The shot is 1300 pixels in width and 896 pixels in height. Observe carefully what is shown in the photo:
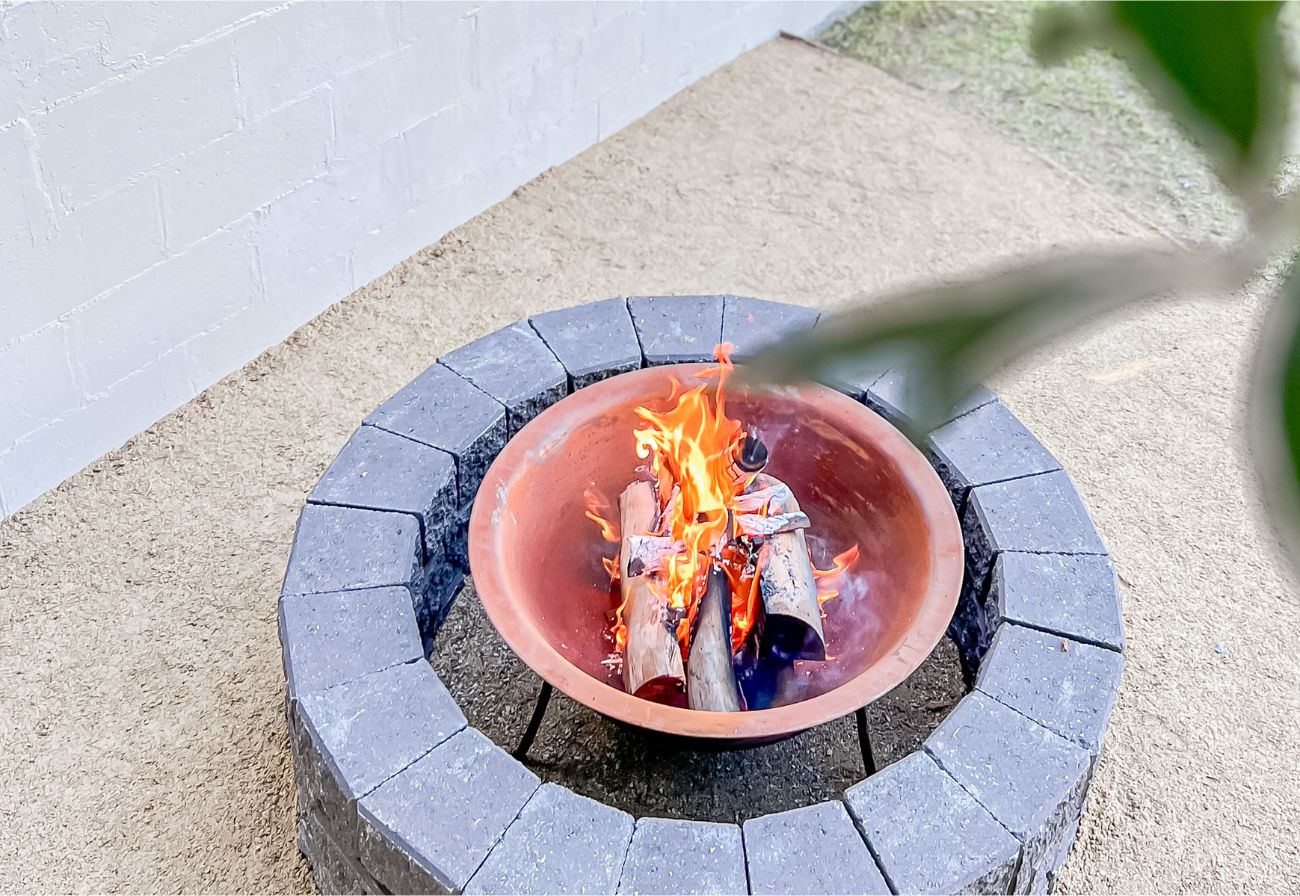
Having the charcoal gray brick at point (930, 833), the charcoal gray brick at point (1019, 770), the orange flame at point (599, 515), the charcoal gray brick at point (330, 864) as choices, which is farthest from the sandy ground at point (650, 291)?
the orange flame at point (599, 515)

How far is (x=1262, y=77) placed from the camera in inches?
11.6

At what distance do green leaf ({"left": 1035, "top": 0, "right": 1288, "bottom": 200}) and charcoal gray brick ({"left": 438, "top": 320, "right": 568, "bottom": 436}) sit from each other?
6.39ft

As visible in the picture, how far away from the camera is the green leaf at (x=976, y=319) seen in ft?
1.07

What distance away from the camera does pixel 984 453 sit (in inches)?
85.1

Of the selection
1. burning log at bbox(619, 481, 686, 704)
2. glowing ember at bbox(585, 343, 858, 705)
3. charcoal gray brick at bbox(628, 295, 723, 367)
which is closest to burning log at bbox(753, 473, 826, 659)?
glowing ember at bbox(585, 343, 858, 705)

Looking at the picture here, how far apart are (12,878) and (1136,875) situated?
1.94 meters

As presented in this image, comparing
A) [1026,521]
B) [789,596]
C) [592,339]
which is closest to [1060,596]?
[1026,521]

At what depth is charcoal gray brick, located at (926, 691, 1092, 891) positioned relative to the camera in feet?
5.43

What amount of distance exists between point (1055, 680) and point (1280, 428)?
163 cm

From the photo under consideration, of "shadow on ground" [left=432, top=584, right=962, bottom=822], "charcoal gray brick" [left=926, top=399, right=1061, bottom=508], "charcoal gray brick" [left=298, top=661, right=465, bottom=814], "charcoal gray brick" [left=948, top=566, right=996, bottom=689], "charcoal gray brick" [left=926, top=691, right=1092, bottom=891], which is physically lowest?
"shadow on ground" [left=432, top=584, right=962, bottom=822]

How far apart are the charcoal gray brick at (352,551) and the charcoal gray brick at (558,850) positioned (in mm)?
465

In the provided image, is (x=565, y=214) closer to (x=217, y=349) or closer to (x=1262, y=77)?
(x=217, y=349)

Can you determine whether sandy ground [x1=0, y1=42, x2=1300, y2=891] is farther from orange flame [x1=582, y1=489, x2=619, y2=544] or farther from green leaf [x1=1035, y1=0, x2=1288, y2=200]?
green leaf [x1=1035, y1=0, x2=1288, y2=200]

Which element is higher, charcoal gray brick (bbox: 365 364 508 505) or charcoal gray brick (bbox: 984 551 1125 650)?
charcoal gray brick (bbox: 984 551 1125 650)
